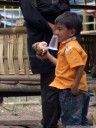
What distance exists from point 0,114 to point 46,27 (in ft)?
10.9

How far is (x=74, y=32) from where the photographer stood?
5387 millimetres

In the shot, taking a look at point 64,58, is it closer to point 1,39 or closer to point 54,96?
point 54,96

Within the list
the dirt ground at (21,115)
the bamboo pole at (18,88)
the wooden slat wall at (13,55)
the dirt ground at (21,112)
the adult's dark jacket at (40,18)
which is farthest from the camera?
the wooden slat wall at (13,55)

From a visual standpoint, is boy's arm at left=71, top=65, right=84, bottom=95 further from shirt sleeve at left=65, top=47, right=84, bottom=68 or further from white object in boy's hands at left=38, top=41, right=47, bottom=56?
white object in boy's hands at left=38, top=41, right=47, bottom=56

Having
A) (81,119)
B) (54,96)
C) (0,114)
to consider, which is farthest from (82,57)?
(0,114)

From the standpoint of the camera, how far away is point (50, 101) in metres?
6.08

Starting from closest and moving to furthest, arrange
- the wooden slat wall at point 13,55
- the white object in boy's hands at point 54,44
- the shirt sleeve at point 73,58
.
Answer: the shirt sleeve at point 73,58
the white object in boy's hands at point 54,44
the wooden slat wall at point 13,55

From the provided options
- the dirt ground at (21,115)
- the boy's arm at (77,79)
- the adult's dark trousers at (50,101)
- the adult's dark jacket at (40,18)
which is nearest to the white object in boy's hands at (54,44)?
the boy's arm at (77,79)

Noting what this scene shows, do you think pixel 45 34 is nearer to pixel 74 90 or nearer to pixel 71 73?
pixel 71 73

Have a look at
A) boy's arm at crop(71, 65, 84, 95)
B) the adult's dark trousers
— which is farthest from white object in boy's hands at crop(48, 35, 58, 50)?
the adult's dark trousers

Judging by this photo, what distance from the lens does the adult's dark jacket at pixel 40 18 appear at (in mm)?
5938

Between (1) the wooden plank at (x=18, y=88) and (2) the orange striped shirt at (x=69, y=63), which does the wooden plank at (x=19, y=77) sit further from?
(2) the orange striped shirt at (x=69, y=63)

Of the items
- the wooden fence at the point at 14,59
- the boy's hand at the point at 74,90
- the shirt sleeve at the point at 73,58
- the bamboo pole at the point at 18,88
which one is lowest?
the bamboo pole at the point at 18,88

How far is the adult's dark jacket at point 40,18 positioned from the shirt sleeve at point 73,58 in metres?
0.78
